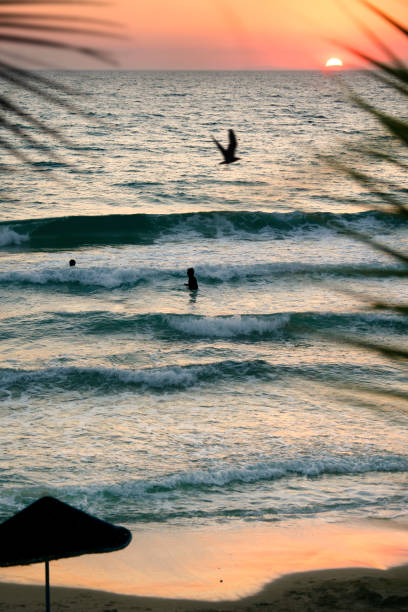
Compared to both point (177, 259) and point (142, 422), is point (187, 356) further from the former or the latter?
point (177, 259)

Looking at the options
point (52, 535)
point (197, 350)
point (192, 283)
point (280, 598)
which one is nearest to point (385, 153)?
point (52, 535)

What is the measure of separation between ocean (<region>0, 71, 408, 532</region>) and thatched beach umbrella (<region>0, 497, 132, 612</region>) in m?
2.70

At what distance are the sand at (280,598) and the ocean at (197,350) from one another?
143cm

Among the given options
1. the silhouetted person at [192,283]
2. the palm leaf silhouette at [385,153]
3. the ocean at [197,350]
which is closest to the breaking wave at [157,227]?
the ocean at [197,350]

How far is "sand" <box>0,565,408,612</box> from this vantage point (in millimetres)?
8177

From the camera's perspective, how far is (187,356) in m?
18.1

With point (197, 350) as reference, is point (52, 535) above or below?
above

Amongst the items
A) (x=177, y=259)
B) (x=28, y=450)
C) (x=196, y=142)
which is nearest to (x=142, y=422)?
(x=28, y=450)

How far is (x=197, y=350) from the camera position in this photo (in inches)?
733

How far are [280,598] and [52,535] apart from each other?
3607 millimetres

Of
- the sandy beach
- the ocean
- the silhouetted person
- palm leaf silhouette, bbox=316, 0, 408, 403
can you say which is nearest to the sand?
the sandy beach

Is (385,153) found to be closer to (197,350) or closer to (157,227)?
(197,350)

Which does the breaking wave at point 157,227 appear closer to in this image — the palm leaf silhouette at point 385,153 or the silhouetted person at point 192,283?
the silhouetted person at point 192,283

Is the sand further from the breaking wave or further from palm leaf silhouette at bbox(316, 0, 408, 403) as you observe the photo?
the breaking wave
